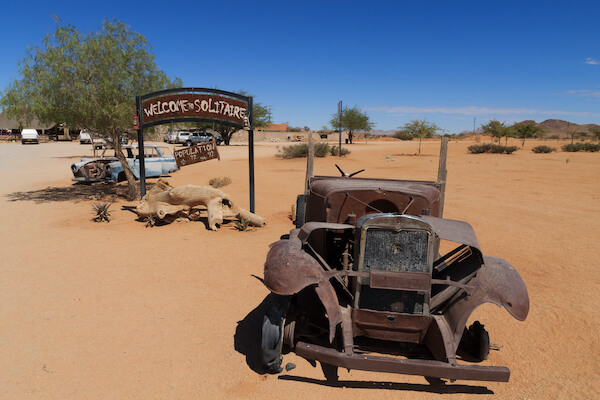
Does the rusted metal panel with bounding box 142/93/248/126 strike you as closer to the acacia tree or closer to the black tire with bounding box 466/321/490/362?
the acacia tree

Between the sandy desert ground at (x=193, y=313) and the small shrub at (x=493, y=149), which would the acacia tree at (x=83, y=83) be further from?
the small shrub at (x=493, y=149)

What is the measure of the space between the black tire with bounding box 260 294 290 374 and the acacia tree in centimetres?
955

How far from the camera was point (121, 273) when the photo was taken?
6168 mm

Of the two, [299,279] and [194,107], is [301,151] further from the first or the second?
[299,279]

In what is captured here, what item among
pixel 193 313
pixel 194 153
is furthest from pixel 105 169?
pixel 193 313

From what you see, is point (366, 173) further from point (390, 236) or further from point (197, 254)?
point (390, 236)

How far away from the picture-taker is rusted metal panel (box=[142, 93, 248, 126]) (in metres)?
10.1

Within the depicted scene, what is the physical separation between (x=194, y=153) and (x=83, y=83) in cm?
392

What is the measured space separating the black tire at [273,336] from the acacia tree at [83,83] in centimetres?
955

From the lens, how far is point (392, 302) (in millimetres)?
3488

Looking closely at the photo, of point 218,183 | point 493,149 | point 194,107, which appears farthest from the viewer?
point 493,149

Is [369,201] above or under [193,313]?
above

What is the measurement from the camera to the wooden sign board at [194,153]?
407 inches

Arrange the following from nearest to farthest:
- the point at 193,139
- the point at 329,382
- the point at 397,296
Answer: the point at 397,296
the point at 329,382
the point at 193,139
